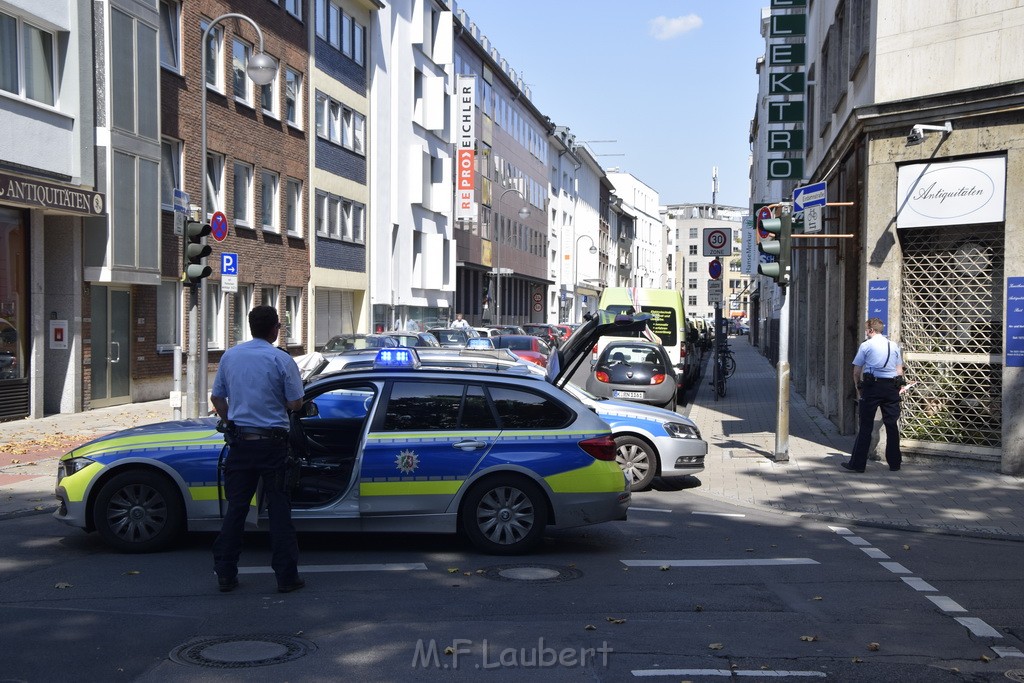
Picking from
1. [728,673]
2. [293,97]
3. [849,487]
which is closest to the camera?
[728,673]

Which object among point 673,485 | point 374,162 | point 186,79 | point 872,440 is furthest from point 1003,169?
point 374,162

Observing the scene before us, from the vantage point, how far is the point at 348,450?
9516 millimetres

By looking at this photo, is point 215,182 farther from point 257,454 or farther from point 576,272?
point 576,272

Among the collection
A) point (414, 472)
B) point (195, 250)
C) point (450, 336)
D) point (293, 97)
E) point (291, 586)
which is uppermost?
point (293, 97)

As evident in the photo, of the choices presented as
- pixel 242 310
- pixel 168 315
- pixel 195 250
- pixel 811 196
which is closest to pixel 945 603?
pixel 811 196

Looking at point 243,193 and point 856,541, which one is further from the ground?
point 243,193

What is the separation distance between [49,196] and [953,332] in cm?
1422

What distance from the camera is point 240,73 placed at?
2878 cm

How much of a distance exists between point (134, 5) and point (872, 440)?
15785 millimetres

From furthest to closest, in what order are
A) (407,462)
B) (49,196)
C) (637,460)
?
(49,196) → (637,460) → (407,462)

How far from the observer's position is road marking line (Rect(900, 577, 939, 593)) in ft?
26.0

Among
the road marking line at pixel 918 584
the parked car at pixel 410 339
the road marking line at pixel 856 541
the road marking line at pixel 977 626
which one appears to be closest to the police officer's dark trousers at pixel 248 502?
the road marking line at pixel 977 626

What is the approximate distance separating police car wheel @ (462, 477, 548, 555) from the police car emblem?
48 cm

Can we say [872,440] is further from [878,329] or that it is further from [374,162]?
[374,162]
